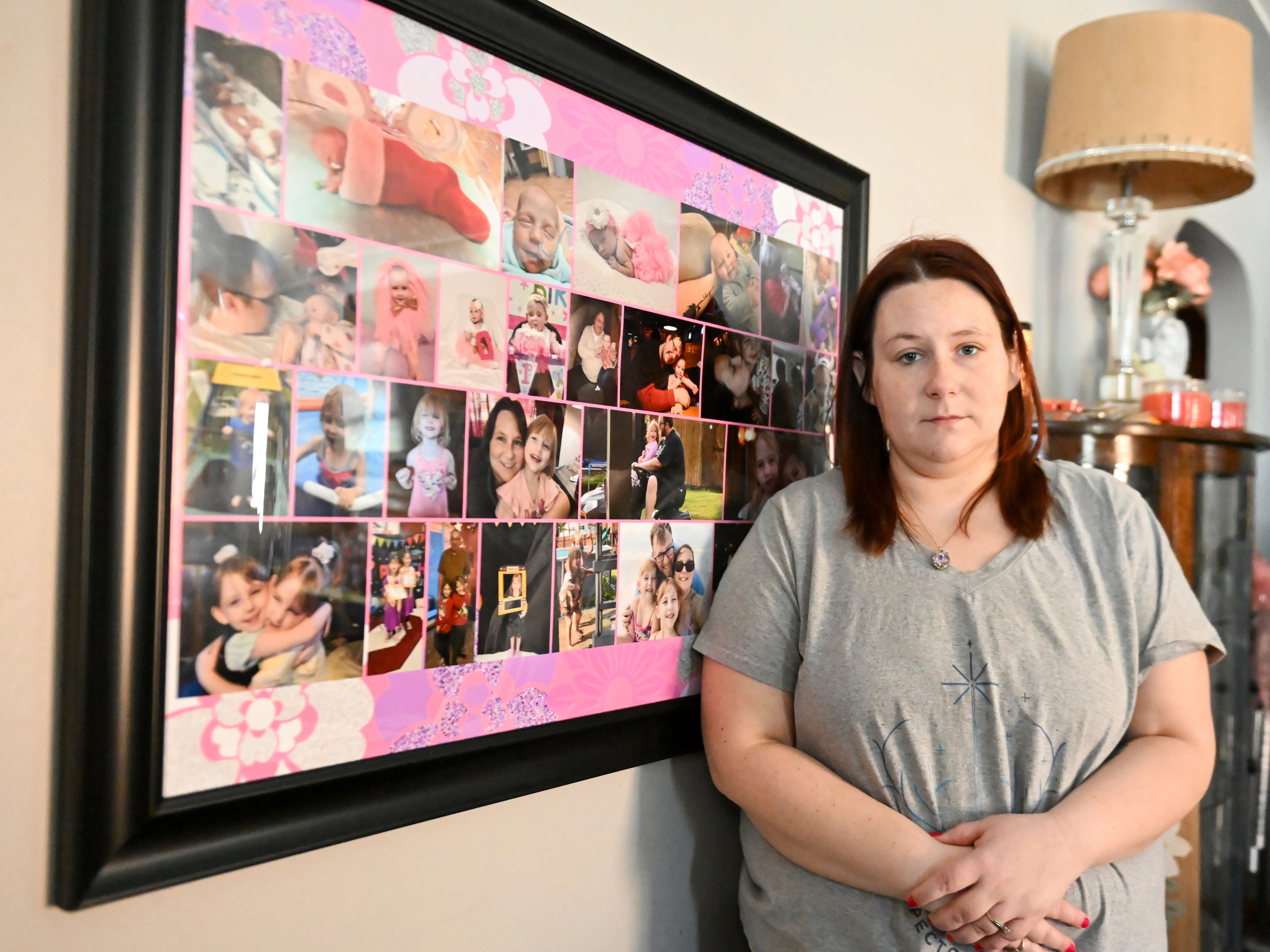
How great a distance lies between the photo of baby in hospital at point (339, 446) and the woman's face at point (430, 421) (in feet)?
0.13

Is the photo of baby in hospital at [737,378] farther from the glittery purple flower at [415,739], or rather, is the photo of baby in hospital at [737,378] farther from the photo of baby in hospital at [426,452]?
the glittery purple flower at [415,739]

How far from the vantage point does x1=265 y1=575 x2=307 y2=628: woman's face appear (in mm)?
698

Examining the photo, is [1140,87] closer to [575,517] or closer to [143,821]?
[575,517]

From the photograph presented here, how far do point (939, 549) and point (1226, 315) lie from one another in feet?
8.70

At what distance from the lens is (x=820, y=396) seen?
4.38 feet

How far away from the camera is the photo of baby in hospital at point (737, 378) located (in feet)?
3.69

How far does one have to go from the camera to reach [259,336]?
2.26 feet

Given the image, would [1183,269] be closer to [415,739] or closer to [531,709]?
[531,709]

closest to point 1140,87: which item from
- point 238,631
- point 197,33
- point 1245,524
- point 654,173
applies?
point 1245,524

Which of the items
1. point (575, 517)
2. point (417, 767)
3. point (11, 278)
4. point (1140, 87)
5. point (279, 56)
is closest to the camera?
point (11, 278)

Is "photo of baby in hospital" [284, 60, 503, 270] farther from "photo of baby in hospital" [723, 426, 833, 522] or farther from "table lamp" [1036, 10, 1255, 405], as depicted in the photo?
"table lamp" [1036, 10, 1255, 405]

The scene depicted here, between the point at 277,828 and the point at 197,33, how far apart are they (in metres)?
0.66

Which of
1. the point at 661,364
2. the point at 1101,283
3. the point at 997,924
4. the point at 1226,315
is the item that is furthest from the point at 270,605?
the point at 1226,315

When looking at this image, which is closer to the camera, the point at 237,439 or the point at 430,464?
the point at 237,439
